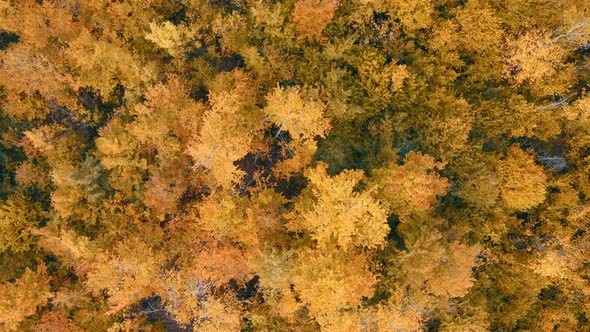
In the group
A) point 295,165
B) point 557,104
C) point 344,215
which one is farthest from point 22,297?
point 557,104

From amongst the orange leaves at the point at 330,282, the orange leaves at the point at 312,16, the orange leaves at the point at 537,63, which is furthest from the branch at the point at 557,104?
the orange leaves at the point at 330,282

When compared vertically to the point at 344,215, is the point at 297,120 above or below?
above

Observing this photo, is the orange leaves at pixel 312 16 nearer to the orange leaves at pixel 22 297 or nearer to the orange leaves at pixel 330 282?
the orange leaves at pixel 330 282

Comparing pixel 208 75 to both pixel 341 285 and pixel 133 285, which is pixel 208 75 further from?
pixel 341 285

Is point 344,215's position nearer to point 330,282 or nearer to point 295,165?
point 330,282

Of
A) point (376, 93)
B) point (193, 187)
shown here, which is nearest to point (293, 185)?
point (193, 187)

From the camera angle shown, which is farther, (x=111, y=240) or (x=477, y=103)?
(x=477, y=103)

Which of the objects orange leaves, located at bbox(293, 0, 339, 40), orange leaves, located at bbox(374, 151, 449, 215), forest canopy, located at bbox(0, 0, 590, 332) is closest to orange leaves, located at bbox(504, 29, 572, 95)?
forest canopy, located at bbox(0, 0, 590, 332)
